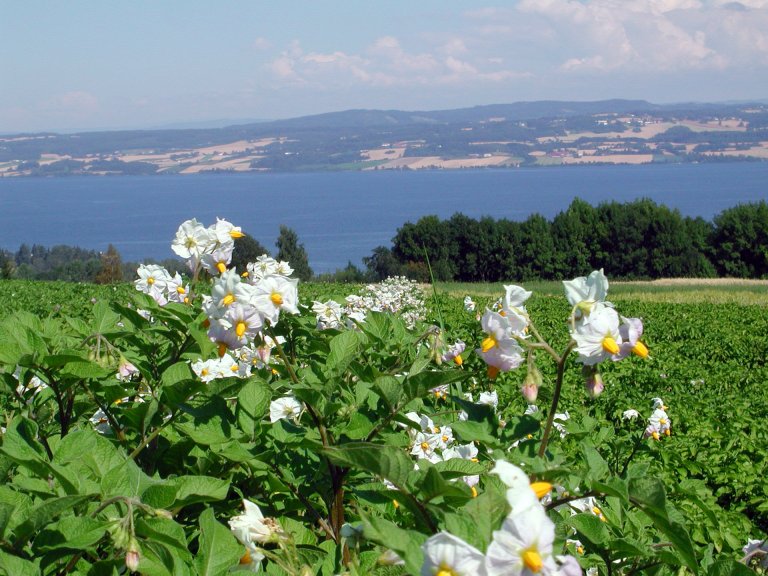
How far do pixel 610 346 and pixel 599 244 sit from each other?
63.3 metres

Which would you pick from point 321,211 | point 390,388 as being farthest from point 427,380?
point 321,211

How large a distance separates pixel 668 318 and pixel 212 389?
1817 cm

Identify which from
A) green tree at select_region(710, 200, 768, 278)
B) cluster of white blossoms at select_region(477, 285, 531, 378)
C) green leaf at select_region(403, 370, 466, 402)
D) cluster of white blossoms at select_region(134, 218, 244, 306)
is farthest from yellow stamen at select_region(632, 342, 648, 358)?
green tree at select_region(710, 200, 768, 278)

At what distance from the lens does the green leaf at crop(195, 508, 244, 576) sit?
1.19m

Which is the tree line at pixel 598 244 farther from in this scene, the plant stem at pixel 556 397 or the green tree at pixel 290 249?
the plant stem at pixel 556 397

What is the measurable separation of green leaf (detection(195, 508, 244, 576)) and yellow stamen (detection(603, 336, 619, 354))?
2.26 feet

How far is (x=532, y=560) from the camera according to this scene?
847 millimetres

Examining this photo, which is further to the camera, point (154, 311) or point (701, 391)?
point (701, 391)

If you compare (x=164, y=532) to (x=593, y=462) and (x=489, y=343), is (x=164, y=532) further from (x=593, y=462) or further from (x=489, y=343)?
(x=593, y=462)

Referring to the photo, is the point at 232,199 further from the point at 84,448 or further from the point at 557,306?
the point at 84,448

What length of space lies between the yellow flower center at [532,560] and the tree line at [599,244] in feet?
190

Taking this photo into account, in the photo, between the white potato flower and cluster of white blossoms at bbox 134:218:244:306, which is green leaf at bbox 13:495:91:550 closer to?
the white potato flower

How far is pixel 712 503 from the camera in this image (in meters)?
4.23

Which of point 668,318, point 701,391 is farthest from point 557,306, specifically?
point 701,391
